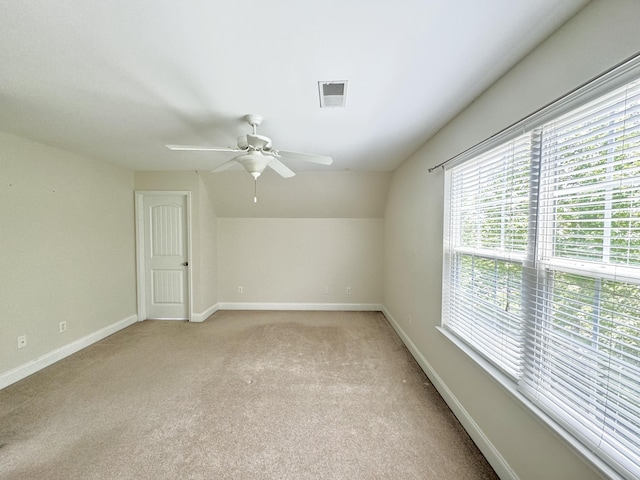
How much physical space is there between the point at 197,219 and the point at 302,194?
1.73m

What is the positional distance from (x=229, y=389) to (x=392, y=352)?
183 centimetres

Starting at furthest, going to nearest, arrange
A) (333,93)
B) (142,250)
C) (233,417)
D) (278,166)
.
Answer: (142,250) → (278,166) → (233,417) → (333,93)

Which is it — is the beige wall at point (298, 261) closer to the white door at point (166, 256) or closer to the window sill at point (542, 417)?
the white door at point (166, 256)

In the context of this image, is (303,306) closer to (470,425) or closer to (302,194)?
(302,194)

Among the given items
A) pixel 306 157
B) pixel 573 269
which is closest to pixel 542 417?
pixel 573 269

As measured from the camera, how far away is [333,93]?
5.32 feet

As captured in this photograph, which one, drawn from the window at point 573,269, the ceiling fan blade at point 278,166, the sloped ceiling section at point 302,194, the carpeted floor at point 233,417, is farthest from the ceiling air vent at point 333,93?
the carpeted floor at point 233,417

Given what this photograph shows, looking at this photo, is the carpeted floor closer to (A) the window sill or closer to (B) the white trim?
(A) the window sill

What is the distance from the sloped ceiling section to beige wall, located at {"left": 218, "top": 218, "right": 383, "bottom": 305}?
0.66ft

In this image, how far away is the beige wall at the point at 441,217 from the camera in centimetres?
96

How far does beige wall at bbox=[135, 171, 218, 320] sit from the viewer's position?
12.3 ft

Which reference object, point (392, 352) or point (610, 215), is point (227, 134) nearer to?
point (610, 215)

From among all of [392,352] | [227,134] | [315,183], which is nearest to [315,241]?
[315,183]

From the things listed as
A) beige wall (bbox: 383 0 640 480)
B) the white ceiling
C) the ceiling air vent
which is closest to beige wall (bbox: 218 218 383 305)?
beige wall (bbox: 383 0 640 480)
